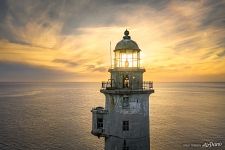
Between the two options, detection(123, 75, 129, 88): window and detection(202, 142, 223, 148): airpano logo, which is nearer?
detection(123, 75, 129, 88): window

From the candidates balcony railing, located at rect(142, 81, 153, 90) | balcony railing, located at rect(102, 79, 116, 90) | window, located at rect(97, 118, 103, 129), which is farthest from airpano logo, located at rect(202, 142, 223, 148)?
balcony railing, located at rect(102, 79, 116, 90)

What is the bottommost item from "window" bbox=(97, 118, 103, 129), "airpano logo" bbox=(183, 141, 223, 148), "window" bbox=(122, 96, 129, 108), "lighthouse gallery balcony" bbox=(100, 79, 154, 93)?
"airpano logo" bbox=(183, 141, 223, 148)

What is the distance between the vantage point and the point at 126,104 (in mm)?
21469

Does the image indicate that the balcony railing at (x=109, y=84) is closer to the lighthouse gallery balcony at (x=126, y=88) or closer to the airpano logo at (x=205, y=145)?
the lighthouse gallery balcony at (x=126, y=88)

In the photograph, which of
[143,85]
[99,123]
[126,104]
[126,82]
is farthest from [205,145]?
[126,82]

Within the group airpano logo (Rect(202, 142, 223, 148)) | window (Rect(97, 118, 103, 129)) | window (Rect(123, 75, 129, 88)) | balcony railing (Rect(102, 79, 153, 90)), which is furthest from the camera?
airpano logo (Rect(202, 142, 223, 148))

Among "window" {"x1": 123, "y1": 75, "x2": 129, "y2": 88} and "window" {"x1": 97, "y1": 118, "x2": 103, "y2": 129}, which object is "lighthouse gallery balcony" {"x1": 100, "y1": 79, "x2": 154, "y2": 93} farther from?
"window" {"x1": 97, "y1": 118, "x2": 103, "y2": 129}

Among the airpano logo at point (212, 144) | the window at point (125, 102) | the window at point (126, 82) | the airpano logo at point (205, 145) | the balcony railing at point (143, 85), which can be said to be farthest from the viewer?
the airpano logo at point (212, 144)

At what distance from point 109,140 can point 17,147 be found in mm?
35674

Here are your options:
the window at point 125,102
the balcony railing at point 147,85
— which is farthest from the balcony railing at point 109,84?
the balcony railing at point 147,85

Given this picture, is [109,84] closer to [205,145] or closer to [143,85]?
[143,85]

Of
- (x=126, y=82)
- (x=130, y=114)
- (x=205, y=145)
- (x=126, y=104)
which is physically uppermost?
(x=126, y=82)

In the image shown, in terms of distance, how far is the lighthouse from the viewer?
2128 centimetres

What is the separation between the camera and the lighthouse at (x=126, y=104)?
838 inches
